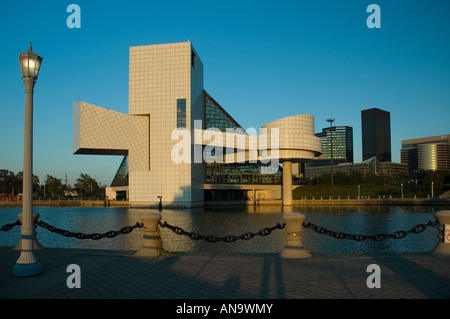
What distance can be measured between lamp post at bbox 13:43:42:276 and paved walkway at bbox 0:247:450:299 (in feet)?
0.96

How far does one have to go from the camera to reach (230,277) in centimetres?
868

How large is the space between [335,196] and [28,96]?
8822cm

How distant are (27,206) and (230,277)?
4937 millimetres

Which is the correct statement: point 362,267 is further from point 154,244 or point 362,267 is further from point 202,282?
point 154,244

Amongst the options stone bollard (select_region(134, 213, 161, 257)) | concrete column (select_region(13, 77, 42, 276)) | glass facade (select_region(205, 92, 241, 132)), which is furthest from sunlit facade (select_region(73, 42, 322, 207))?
concrete column (select_region(13, 77, 42, 276))

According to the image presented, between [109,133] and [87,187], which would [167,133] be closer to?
[109,133]

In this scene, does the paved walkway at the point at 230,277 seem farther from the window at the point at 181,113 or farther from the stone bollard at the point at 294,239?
the window at the point at 181,113

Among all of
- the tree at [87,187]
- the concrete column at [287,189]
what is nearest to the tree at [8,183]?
the tree at [87,187]

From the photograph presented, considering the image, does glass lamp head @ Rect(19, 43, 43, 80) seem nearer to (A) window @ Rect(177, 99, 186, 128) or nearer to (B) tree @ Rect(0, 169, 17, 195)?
(A) window @ Rect(177, 99, 186, 128)

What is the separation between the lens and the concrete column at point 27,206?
8906mm

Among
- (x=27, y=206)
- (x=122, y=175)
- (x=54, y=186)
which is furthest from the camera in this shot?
(x=54, y=186)

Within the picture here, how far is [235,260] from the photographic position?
35.2ft

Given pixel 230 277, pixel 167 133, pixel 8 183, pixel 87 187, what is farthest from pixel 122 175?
pixel 230 277
